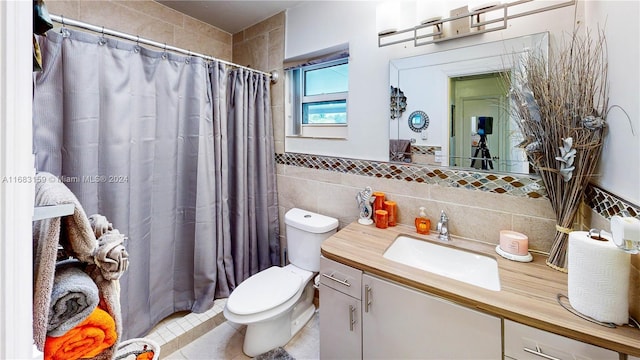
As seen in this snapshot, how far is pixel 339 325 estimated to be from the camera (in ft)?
4.22

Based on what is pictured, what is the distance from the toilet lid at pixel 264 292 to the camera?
1432 mm

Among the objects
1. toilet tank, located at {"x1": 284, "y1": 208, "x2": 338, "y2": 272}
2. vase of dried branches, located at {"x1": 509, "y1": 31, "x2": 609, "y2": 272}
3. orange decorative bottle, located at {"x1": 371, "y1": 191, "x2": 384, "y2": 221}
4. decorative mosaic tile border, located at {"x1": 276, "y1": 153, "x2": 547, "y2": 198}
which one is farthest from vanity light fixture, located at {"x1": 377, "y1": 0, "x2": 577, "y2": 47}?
toilet tank, located at {"x1": 284, "y1": 208, "x2": 338, "y2": 272}

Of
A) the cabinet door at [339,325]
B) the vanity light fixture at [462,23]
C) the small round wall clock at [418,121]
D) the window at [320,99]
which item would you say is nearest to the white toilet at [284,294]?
the cabinet door at [339,325]

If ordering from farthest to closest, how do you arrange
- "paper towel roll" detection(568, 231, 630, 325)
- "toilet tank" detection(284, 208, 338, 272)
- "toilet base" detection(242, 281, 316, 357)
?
"toilet tank" detection(284, 208, 338, 272) → "toilet base" detection(242, 281, 316, 357) → "paper towel roll" detection(568, 231, 630, 325)

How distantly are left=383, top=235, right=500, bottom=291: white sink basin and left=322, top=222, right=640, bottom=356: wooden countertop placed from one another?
0.03m

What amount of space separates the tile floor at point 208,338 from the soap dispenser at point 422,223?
3.15ft

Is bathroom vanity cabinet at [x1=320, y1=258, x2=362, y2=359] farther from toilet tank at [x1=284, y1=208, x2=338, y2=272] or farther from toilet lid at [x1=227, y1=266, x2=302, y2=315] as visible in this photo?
toilet tank at [x1=284, y1=208, x2=338, y2=272]

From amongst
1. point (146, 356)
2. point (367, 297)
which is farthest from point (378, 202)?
point (146, 356)

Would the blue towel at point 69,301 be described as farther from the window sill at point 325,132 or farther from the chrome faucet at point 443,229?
the window sill at point 325,132

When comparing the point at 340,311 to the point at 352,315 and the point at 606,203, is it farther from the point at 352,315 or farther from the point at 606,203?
the point at 606,203

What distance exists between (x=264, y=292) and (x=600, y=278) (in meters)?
1.41

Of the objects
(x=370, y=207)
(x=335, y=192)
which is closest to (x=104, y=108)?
(x=335, y=192)

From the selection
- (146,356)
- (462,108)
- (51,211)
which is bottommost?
(146,356)

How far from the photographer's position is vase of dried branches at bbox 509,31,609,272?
0.98 meters
